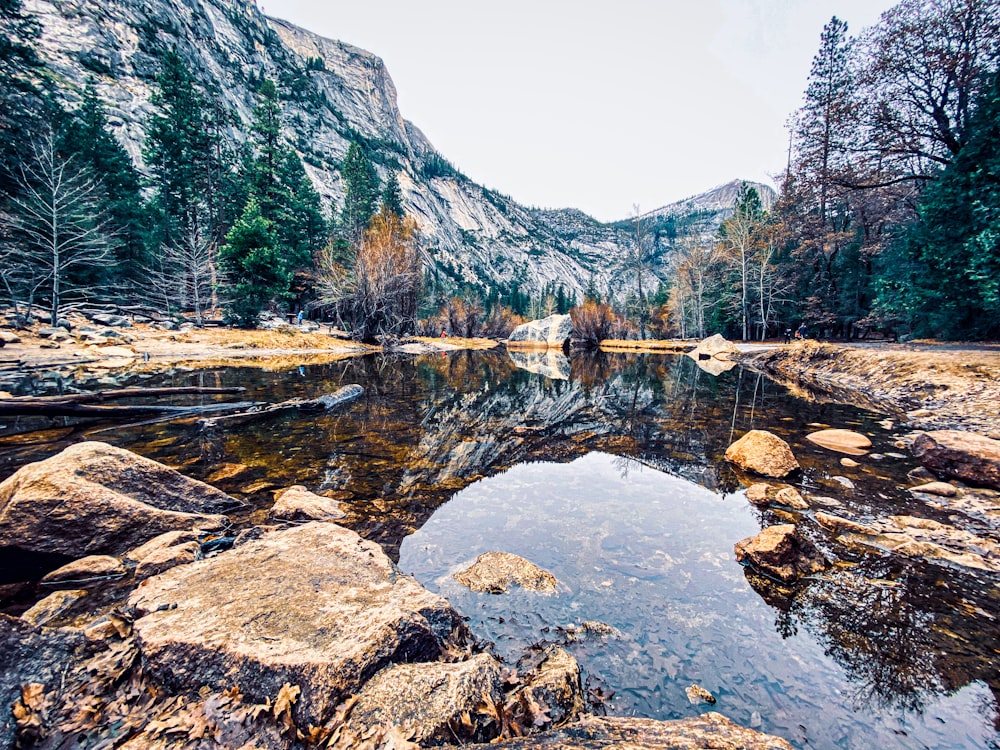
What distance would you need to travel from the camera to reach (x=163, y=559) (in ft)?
A: 10.7

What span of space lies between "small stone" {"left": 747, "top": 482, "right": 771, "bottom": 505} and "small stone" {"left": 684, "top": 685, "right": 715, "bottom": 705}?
3.64 metres

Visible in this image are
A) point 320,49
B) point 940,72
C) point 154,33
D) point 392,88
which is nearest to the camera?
point 940,72

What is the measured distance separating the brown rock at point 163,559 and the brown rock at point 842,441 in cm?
1007

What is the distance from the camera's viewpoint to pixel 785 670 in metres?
2.73

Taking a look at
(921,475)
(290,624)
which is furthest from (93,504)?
(921,475)

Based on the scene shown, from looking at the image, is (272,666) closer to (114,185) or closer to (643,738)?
(643,738)

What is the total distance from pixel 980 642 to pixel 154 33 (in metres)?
112

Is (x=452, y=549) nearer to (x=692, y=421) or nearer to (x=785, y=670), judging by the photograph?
(x=785, y=670)

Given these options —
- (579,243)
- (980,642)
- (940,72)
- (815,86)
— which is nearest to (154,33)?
(815,86)

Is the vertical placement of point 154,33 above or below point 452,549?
above

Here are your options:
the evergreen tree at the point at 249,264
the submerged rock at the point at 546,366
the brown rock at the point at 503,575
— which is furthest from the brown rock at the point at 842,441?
the evergreen tree at the point at 249,264

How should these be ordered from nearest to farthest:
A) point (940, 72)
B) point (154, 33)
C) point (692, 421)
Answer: point (692, 421) → point (940, 72) → point (154, 33)

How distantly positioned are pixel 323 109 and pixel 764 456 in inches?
5161

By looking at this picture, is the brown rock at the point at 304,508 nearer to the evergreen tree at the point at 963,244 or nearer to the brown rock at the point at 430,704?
the brown rock at the point at 430,704
